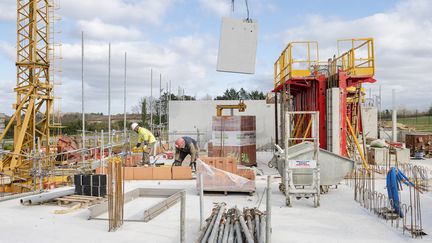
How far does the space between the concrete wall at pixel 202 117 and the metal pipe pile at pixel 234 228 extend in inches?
948

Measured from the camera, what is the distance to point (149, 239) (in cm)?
734

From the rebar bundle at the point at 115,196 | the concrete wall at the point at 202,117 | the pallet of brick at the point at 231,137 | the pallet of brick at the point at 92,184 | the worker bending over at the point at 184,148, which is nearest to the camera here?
the rebar bundle at the point at 115,196

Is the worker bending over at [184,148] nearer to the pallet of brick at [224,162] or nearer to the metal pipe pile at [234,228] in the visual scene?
the pallet of brick at [224,162]

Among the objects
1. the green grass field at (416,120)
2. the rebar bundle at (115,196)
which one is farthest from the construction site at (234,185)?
the green grass field at (416,120)

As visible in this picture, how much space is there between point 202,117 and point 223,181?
69.0ft

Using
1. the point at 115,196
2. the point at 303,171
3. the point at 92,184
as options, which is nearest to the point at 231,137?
the point at 303,171

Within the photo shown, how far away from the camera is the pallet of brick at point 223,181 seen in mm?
11531

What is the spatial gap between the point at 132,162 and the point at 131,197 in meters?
6.67

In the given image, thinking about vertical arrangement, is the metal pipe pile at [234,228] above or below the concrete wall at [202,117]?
below

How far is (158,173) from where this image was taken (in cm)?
1509

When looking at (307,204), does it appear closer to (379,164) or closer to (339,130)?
(339,130)

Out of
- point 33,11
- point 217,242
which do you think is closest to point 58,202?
point 217,242

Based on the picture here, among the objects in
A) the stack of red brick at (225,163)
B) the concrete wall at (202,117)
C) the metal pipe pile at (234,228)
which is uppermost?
the concrete wall at (202,117)

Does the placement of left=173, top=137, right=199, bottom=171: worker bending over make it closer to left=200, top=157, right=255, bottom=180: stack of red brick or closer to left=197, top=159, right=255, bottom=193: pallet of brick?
left=200, top=157, right=255, bottom=180: stack of red brick
